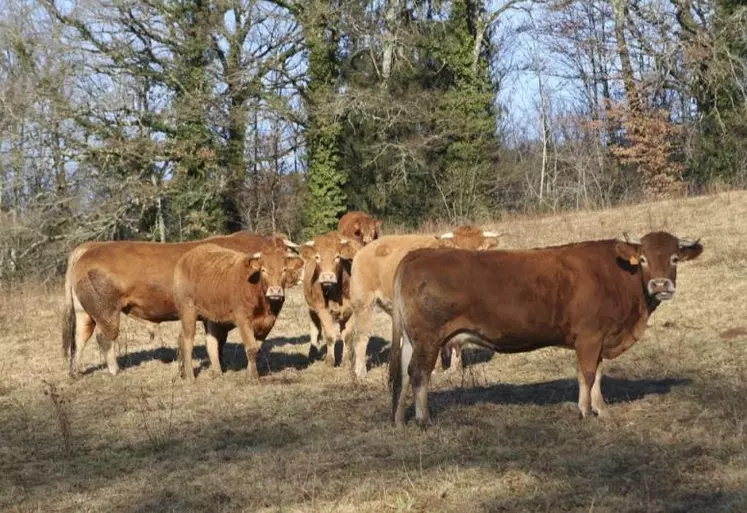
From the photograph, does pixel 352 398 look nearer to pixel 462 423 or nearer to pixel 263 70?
pixel 462 423

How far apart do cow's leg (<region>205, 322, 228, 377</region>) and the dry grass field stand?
22 cm

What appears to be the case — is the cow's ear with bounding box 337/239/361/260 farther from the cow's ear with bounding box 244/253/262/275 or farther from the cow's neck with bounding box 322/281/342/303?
the cow's ear with bounding box 244/253/262/275

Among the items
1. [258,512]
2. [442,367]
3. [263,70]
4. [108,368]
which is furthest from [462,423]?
[263,70]

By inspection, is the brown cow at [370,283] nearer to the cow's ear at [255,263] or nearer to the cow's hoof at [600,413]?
the cow's ear at [255,263]

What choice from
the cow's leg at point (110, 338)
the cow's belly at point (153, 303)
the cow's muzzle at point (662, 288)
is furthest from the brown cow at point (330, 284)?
the cow's muzzle at point (662, 288)

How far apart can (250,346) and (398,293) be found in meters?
3.76

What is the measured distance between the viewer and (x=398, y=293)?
914 cm

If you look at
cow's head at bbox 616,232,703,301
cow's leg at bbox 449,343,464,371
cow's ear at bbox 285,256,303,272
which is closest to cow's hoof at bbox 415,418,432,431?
cow's head at bbox 616,232,703,301

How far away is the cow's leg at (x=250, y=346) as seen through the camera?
483 inches

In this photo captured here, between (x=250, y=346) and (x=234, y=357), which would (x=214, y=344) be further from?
(x=234, y=357)

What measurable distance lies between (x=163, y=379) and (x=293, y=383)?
79.9 inches

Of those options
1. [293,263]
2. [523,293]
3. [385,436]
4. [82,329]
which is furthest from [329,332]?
[523,293]

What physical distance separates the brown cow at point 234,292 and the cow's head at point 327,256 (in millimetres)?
698

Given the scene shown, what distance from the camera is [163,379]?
12805 millimetres
